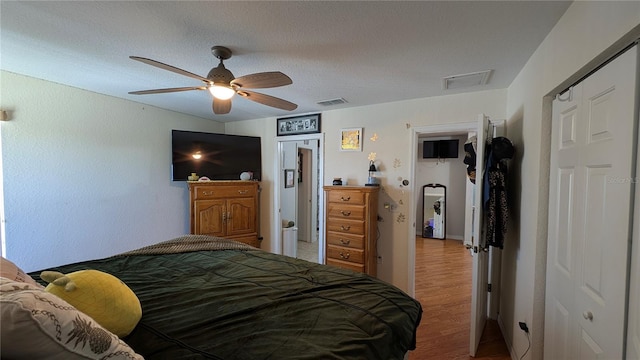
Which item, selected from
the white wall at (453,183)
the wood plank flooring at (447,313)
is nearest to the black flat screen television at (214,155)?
the wood plank flooring at (447,313)

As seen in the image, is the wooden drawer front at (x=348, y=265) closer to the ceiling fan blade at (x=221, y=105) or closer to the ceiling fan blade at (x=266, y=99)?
the ceiling fan blade at (x=266, y=99)

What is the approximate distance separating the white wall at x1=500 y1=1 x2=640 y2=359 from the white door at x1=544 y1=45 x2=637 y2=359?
72mm

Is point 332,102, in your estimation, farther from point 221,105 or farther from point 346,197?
point 221,105

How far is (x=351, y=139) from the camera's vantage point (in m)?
3.46

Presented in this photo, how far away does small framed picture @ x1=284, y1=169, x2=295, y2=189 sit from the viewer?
195 inches

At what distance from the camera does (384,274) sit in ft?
10.6

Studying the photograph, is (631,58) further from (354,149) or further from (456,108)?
(354,149)

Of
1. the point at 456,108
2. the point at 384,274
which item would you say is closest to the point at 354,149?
the point at 456,108

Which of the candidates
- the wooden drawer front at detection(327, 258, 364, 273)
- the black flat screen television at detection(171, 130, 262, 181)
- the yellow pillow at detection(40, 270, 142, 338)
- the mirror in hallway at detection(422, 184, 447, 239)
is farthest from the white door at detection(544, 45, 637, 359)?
the mirror in hallway at detection(422, 184, 447, 239)

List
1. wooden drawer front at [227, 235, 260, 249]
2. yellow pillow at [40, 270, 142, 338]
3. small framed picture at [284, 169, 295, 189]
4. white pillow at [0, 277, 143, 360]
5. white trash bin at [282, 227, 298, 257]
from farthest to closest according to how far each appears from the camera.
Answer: small framed picture at [284, 169, 295, 189], white trash bin at [282, 227, 298, 257], wooden drawer front at [227, 235, 260, 249], yellow pillow at [40, 270, 142, 338], white pillow at [0, 277, 143, 360]

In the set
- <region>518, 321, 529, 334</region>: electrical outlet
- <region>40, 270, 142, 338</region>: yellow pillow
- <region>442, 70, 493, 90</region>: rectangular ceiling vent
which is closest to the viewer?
<region>40, 270, 142, 338</region>: yellow pillow

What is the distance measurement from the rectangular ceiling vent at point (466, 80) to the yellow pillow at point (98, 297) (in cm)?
271

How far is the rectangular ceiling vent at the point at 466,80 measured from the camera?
2.25m

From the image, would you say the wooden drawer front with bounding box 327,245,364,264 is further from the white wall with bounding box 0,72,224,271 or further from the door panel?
the white wall with bounding box 0,72,224,271
